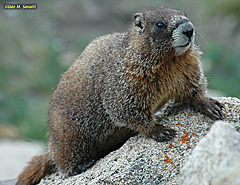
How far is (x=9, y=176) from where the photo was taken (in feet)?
27.8

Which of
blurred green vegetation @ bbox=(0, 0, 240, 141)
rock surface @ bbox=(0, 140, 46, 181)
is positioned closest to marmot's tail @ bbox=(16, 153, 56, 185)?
rock surface @ bbox=(0, 140, 46, 181)

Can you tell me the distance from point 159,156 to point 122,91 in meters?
1.08

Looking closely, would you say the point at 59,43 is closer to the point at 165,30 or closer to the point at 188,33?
the point at 165,30

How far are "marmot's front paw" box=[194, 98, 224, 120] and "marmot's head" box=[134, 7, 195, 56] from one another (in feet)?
2.35

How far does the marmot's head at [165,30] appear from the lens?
4.36 metres

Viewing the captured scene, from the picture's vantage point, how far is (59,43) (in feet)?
48.7

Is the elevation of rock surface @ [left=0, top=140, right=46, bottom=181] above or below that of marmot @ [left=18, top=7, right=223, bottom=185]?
above

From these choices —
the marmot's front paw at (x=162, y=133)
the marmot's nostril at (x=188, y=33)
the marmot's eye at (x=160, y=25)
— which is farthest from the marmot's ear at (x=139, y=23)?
the marmot's front paw at (x=162, y=133)

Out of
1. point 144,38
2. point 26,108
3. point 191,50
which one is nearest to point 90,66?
point 144,38

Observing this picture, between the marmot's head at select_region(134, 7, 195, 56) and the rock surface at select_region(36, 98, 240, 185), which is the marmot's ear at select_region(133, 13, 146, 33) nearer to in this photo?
the marmot's head at select_region(134, 7, 195, 56)

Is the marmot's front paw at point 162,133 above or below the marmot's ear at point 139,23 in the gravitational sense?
below

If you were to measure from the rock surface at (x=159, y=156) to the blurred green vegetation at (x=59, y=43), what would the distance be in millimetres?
4992

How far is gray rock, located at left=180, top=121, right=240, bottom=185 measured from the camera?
2.67 meters

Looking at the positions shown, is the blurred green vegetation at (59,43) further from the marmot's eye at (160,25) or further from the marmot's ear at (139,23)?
the marmot's eye at (160,25)
